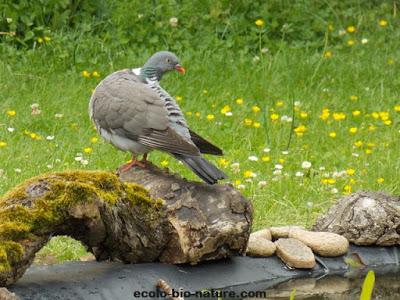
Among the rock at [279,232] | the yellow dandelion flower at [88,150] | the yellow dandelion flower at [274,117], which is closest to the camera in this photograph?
the rock at [279,232]

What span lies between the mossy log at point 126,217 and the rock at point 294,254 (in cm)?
34

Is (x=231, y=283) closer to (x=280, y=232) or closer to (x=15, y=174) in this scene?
(x=280, y=232)

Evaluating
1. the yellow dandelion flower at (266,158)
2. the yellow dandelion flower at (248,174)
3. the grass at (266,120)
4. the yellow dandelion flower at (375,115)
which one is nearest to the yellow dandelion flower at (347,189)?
the grass at (266,120)

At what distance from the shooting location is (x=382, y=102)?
1076cm

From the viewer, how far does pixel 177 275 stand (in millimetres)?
6336

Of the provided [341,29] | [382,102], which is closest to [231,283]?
[382,102]

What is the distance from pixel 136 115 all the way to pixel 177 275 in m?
1.06

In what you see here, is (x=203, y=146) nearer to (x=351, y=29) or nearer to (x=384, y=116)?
(x=384, y=116)

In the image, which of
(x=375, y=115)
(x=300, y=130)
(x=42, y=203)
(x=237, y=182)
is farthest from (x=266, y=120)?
(x=42, y=203)

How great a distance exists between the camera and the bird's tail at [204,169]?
6.48 m

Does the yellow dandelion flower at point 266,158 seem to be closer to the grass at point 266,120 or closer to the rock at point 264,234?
the grass at point 266,120

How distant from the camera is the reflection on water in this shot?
6.58m

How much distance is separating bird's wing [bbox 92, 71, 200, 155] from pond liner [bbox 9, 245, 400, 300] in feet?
2.31

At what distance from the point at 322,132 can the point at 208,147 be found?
10.3 ft
